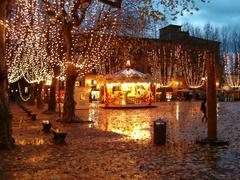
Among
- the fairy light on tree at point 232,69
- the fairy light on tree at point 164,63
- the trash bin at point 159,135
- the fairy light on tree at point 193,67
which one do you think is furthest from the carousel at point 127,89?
the trash bin at point 159,135

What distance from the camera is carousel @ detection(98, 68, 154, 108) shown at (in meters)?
40.9

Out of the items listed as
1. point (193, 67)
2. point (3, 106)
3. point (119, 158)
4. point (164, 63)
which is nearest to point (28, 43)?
point (3, 106)

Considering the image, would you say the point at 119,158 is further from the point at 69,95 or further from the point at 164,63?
the point at 164,63

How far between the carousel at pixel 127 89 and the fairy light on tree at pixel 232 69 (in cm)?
2576

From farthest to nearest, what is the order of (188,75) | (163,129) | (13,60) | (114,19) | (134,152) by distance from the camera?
(188,75), (13,60), (114,19), (163,129), (134,152)

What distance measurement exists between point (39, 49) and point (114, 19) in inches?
504

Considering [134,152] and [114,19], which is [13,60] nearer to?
[114,19]

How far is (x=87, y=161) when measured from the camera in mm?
10719

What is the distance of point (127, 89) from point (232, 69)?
29924mm

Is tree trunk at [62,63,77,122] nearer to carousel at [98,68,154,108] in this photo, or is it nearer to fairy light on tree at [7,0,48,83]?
fairy light on tree at [7,0,48,83]

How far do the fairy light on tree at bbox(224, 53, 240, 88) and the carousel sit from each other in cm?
2576

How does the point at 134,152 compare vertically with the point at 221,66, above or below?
below

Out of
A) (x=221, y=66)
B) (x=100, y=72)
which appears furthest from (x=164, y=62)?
(x=100, y=72)

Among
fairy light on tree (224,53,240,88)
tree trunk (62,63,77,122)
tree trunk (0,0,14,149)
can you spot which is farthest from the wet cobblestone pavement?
fairy light on tree (224,53,240,88)
